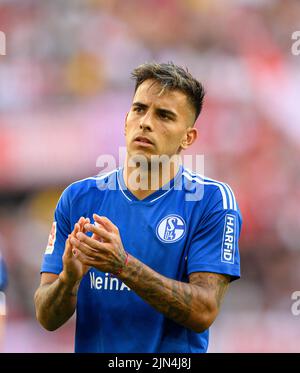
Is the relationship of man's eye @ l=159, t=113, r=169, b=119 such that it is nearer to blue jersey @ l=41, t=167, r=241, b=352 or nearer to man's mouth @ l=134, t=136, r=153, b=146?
man's mouth @ l=134, t=136, r=153, b=146

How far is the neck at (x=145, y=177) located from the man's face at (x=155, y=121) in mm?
68

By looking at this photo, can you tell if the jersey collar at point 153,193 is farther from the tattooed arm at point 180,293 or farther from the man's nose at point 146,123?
the tattooed arm at point 180,293

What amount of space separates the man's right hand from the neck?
551 mm

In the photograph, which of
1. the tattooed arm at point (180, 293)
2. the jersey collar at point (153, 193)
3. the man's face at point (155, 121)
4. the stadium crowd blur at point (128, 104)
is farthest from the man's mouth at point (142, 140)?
the stadium crowd blur at point (128, 104)

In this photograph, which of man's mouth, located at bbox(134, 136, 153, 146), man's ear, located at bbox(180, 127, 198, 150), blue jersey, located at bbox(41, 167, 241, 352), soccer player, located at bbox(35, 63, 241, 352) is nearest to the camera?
soccer player, located at bbox(35, 63, 241, 352)

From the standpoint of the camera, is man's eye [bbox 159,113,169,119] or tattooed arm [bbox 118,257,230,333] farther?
man's eye [bbox 159,113,169,119]

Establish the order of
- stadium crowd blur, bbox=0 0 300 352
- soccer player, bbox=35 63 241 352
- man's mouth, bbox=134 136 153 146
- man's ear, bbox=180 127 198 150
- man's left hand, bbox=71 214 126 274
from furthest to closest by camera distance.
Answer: stadium crowd blur, bbox=0 0 300 352 < man's ear, bbox=180 127 198 150 < man's mouth, bbox=134 136 153 146 < soccer player, bbox=35 63 241 352 < man's left hand, bbox=71 214 126 274

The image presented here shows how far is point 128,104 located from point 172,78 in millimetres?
3448

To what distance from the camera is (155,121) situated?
3.32 m

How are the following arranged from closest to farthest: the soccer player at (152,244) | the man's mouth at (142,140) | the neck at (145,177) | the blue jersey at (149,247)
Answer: the soccer player at (152,244), the blue jersey at (149,247), the man's mouth at (142,140), the neck at (145,177)

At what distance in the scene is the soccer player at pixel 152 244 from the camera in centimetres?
303

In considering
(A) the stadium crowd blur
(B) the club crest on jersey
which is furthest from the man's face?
(A) the stadium crowd blur

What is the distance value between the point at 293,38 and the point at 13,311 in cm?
385

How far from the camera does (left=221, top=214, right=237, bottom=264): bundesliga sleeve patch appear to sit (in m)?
3.22
